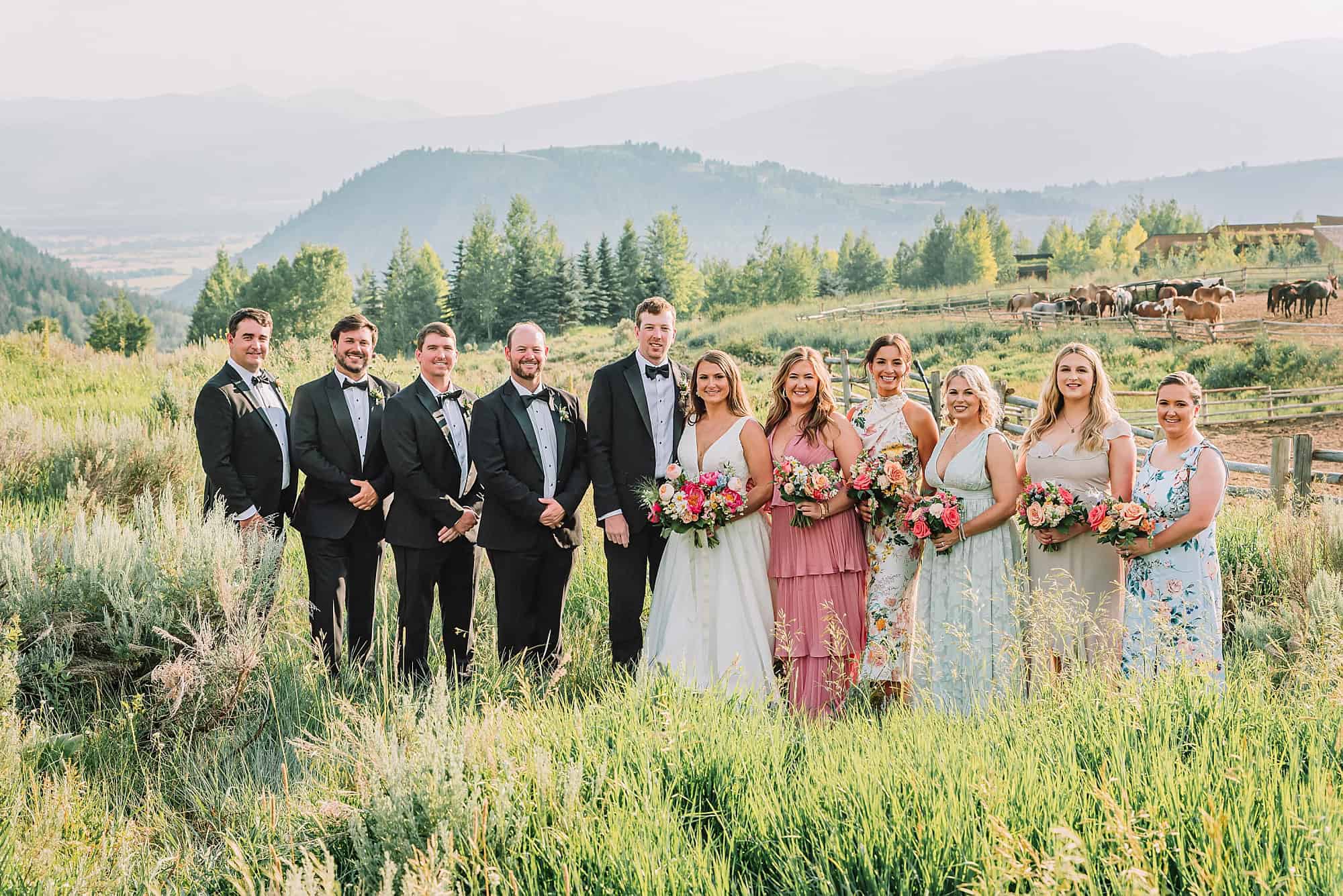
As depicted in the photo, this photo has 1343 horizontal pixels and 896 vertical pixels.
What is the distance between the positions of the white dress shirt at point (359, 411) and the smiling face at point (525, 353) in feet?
3.79

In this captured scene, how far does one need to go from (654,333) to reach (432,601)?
225 cm

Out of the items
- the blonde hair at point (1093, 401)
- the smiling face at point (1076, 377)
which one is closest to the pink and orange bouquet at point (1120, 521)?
the blonde hair at point (1093, 401)

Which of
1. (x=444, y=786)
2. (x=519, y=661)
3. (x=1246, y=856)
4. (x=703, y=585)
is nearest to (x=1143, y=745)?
(x=1246, y=856)

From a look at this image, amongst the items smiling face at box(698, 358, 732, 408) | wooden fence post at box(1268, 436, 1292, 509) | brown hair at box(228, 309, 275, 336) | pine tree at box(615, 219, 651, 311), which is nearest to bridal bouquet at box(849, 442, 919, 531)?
smiling face at box(698, 358, 732, 408)

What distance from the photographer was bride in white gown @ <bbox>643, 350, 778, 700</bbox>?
5.78m

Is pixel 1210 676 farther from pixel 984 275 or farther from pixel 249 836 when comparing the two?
pixel 984 275

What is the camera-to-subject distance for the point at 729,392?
231 inches

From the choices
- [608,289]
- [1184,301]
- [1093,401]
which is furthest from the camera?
[608,289]

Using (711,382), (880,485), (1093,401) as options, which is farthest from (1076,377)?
(711,382)

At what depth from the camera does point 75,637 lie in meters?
5.85

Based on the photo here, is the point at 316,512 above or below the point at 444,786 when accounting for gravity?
above

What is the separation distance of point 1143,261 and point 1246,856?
9286 centimetres

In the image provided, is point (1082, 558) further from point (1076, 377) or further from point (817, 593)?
point (817, 593)

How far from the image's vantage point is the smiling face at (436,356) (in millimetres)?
6242
